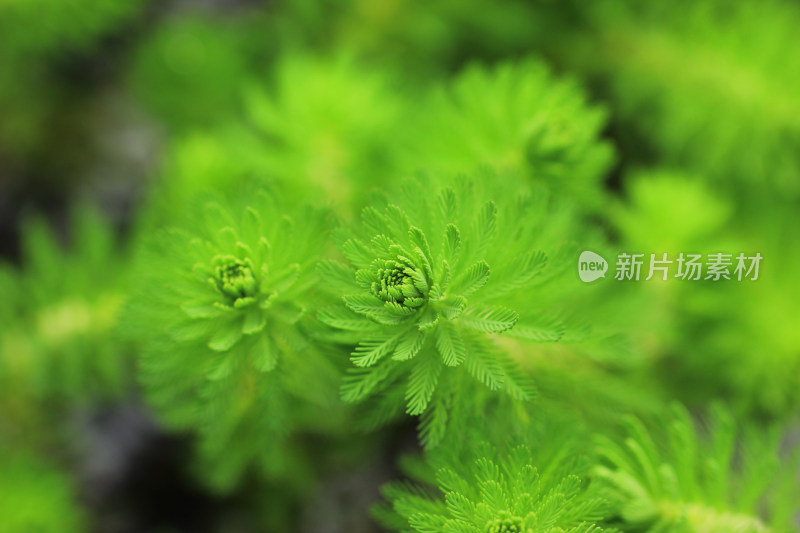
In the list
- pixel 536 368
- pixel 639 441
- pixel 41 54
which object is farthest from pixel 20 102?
pixel 639 441

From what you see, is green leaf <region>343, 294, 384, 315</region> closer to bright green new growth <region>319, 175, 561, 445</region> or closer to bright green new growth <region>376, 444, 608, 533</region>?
bright green new growth <region>319, 175, 561, 445</region>

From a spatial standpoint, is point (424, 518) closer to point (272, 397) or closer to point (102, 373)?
point (272, 397)

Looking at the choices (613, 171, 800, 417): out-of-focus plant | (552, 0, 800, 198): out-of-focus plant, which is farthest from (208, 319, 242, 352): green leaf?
(552, 0, 800, 198): out-of-focus plant

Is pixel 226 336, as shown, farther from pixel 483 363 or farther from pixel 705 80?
pixel 705 80

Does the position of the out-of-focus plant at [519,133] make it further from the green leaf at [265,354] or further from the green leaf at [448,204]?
the green leaf at [265,354]

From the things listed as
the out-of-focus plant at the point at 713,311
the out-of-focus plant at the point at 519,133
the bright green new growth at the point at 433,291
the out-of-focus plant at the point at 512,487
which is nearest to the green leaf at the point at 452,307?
the bright green new growth at the point at 433,291

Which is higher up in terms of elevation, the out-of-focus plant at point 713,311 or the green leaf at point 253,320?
the out-of-focus plant at point 713,311
